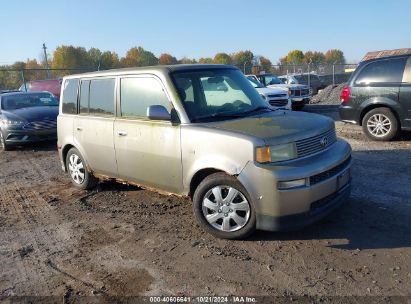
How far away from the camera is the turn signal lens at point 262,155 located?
385 centimetres

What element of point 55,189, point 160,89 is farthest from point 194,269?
point 55,189

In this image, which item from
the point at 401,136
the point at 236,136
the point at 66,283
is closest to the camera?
the point at 66,283

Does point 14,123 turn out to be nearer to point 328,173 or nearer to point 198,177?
point 198,177

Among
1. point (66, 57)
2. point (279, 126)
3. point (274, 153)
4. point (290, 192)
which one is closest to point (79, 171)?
point (279, 126)

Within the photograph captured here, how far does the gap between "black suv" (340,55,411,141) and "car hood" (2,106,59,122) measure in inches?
309

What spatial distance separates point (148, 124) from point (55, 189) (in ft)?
9.80

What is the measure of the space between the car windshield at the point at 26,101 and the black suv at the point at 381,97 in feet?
28.8

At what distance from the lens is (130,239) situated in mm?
4594

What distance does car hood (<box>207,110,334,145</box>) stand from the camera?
3951 mm

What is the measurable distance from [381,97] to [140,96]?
233 inches

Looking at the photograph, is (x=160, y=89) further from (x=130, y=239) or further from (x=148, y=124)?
(x=130, y=239)

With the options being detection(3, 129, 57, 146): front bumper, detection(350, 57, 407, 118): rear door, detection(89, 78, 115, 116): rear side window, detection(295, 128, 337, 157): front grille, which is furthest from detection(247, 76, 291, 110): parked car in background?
detection(295, 128, 337, 157): front grille

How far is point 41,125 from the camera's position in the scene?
419 inches

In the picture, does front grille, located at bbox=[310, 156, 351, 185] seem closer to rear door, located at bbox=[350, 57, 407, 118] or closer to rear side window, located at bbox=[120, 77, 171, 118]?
rear side window, located at bbox=[120, 77, 171, 118]
